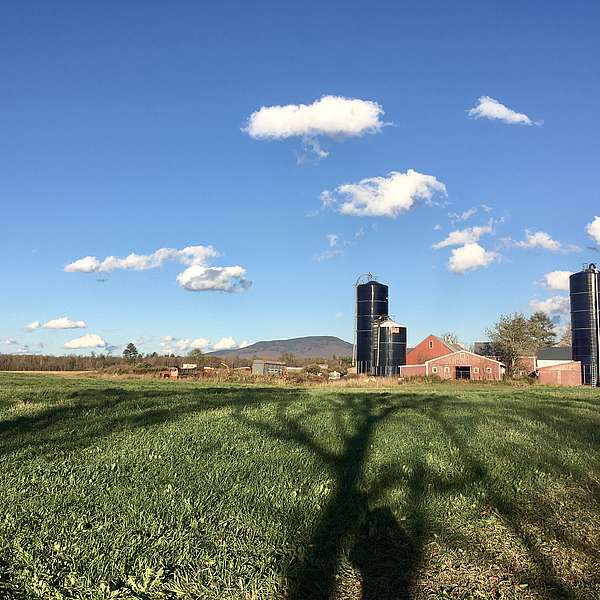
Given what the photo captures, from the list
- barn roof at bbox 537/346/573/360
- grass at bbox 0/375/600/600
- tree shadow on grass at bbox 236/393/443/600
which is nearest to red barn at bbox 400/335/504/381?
barn roof at bbox 537/346/573/360

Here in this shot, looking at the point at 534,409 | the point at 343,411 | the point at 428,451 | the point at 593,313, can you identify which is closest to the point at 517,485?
the point at 428,451

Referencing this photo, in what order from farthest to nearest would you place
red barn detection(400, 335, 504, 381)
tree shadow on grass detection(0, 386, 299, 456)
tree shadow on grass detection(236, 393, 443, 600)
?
red barn detection(400, 335, 504, 381), tree shadow on grass detection(0, 386, 299, 456), tree shadow on grass detection(236, 393, 443, 600)

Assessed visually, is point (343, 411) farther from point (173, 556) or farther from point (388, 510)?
point (173, 556)

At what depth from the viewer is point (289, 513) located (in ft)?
16.9

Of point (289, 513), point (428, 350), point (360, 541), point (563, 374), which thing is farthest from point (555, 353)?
point (360, 541)

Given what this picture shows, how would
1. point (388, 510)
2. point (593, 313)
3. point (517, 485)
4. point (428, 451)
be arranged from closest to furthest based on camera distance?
point (388, 510) < point (517, 485) < point (428, 451) < point (593, 313)

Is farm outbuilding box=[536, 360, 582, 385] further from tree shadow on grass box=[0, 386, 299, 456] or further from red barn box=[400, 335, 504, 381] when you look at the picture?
tree shadow on grass box=[0, 386, 299, 456]

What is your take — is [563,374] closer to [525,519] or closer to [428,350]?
[428,350]

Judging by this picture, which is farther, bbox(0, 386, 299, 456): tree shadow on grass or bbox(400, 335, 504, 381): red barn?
bbox(400, 335, 504, 381): red barn

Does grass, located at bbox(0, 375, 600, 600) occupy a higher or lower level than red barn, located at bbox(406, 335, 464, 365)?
lower

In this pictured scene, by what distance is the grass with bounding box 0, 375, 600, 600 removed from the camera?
3896 millimetres

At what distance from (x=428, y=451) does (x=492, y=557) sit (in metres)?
3.53

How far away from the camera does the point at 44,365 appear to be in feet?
282

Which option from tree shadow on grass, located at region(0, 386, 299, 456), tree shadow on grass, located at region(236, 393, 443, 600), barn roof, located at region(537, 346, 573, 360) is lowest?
tree shadow on grass, located at region(236, 393, 443, 600)
